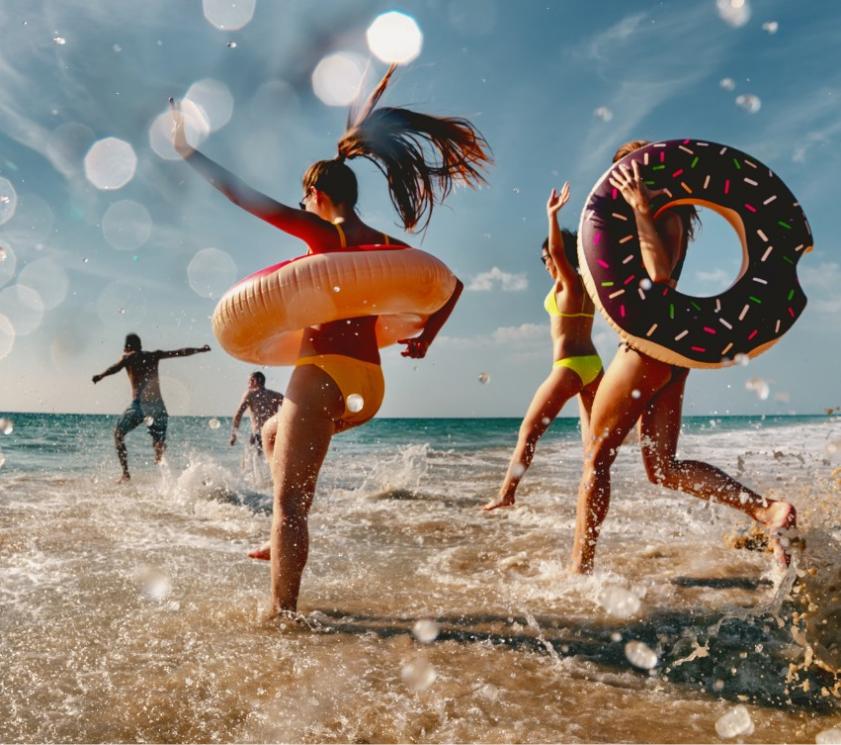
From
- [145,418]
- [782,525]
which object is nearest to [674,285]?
[782,525]

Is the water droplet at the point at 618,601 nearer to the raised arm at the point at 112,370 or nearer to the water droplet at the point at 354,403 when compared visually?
the water droplet at the point at 354,403

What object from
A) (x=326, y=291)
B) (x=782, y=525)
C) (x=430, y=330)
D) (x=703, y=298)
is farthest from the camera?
(x=430, y=330)

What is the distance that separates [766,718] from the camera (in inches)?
80.7

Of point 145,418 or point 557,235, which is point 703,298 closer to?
point 557,235

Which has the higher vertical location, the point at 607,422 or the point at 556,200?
the point at 556,200

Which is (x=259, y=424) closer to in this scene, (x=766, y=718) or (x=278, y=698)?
(x=278, y=698)

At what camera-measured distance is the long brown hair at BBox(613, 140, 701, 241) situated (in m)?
3.48

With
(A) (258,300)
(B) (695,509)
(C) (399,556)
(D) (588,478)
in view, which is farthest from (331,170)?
(B) (695,509)

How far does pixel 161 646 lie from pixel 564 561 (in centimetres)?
252

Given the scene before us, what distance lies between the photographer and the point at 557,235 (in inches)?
173

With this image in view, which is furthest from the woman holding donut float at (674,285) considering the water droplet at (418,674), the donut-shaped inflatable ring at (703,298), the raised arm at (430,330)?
the water droplet at (418,674)

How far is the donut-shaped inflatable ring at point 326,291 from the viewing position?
288 cm

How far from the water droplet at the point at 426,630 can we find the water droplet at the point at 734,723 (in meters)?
1.15

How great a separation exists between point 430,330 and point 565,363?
1.62 meters
